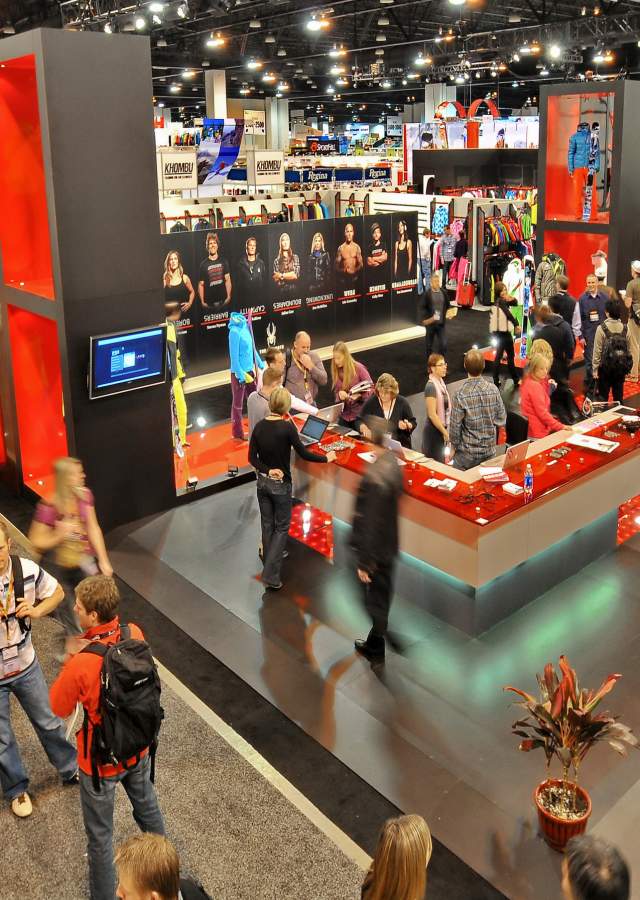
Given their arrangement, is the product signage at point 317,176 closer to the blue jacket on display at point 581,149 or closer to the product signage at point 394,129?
the blue jacket on display at point 581,149

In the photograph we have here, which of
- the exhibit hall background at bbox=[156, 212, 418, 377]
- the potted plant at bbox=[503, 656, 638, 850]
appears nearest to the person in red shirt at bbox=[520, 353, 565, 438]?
the potted plant at bbox=[503, 656, 638, 850]

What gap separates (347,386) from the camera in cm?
713

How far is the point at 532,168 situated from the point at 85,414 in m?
16.7

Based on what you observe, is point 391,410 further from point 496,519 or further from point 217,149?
point 217,149

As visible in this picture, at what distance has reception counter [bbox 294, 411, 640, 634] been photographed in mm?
5168

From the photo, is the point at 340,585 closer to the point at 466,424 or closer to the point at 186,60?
the point at 466,424

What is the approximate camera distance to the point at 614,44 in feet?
72.5

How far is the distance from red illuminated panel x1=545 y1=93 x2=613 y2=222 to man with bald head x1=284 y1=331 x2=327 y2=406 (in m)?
6.67

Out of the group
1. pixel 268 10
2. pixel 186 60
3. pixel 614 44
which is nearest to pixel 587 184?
pixel 268 10

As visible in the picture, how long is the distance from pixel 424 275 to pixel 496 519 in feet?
36.5

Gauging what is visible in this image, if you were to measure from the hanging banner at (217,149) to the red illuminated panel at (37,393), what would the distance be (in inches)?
357

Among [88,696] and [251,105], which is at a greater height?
[251,105]

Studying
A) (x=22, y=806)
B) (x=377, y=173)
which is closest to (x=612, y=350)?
(x=22, y=806)

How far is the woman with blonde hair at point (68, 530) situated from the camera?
448 centimetres
